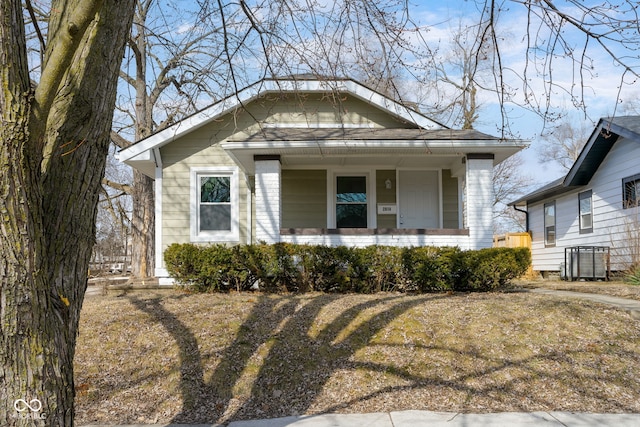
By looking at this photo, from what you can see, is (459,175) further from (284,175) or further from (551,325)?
(551,325)

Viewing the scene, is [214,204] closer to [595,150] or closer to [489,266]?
[489,266]

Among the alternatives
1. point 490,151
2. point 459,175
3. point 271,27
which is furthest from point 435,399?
point 459,175

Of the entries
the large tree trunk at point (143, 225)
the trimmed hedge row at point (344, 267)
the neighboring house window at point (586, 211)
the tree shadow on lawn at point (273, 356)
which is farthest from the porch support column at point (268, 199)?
the neighboring house window at point (586, 211)

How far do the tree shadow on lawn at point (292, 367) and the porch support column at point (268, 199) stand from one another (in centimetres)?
310

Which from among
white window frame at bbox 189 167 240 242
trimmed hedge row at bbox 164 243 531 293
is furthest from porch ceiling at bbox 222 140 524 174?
trimmed hedge row at bbox 164 243 531 293

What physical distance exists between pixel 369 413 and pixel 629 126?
11.5 metres

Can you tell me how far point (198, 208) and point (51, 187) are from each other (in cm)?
938

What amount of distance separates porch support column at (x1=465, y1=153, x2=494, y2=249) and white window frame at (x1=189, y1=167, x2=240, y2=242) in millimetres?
5521

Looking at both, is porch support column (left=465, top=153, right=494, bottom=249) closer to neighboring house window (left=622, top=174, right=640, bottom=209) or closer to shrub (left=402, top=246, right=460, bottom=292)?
shrub (left=402, top=246, right=460, bottom=292)

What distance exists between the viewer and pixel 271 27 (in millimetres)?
6324

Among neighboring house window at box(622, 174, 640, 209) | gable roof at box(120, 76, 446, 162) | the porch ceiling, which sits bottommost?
neighboring house window at box(622, 174, 640, 209)

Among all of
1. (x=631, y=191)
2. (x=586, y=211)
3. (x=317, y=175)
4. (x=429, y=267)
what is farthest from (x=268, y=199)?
(x=586, y=211)

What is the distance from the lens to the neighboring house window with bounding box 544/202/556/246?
59.3 ft

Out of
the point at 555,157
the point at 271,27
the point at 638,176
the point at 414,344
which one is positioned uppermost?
the point at 555,157
